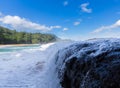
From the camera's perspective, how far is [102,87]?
132cm

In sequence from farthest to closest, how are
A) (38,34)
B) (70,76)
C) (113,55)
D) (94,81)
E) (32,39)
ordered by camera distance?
(38,34) → (32,39) → (70,76) → (113,55) → (94,81)

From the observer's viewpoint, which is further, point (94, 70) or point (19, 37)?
point (19, 37)

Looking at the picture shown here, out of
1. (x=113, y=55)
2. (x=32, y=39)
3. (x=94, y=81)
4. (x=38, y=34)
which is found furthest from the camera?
(x=38, y=34)

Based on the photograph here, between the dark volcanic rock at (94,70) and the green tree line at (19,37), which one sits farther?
the green tree line at (19,37)

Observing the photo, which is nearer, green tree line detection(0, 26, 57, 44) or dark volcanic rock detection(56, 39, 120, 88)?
dark volcanic rock detection(56, 39, 120, 88)

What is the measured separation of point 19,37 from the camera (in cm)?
3459

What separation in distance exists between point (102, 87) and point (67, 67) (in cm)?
77

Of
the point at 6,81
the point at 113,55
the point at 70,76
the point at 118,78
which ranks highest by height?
the point at 113,55

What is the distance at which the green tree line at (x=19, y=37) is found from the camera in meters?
31.2

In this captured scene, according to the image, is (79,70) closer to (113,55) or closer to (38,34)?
(113,55)

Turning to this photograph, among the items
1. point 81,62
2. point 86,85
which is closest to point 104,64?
point 86,85

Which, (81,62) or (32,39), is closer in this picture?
(81,62)

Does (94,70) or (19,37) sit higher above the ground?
(19,37)

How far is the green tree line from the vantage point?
31.2 m
